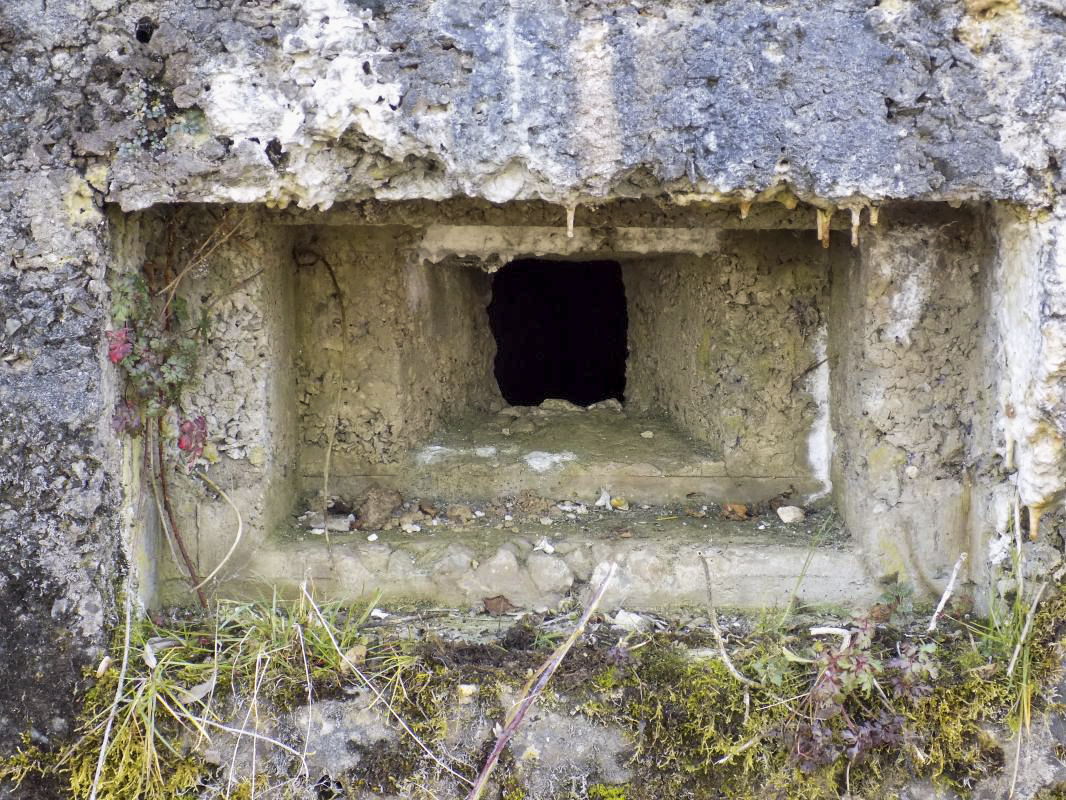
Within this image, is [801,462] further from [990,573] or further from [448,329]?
[448,329]

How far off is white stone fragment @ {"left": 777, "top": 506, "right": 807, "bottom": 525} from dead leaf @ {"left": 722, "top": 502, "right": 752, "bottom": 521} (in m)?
0.10

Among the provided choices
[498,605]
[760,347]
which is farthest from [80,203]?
[760,347]

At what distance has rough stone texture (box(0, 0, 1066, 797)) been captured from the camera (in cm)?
202

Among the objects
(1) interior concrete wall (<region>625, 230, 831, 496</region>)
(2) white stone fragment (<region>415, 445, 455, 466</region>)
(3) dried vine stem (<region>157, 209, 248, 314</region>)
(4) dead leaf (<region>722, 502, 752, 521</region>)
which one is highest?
(3) dried vine stem (<region>157, 209, 248, 314</region>)

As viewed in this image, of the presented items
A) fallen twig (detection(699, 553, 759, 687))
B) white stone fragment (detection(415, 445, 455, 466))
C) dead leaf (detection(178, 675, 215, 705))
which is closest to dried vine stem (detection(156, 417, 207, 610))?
→ dead leaf (detection(178, 675, 215, 705))

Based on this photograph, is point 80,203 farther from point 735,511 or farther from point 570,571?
point 735,511

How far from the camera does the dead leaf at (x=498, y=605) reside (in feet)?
→ 8.35

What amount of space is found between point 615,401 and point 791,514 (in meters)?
0.85

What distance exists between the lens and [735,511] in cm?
279

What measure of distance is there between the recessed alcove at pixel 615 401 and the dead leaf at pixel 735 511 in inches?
2.2

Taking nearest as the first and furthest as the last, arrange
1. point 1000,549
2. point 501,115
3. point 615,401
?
point 501,115 → point 1000,549 → point 615,401

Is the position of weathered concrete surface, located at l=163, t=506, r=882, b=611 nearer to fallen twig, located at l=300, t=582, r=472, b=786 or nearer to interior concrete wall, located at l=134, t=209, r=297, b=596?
interior concrete wall, located at l=134, t=209, r=297, b=596

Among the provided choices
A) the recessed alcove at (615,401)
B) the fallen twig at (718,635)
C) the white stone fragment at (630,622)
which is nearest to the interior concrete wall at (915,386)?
the recessed alcove at (615,401)

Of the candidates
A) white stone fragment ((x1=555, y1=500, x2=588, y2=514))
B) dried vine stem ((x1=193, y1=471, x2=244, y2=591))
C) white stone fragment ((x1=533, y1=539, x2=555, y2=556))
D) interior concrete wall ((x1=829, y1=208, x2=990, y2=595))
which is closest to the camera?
interior concrete wall ((x1=829, y1=208, x2=990, y2=595))
